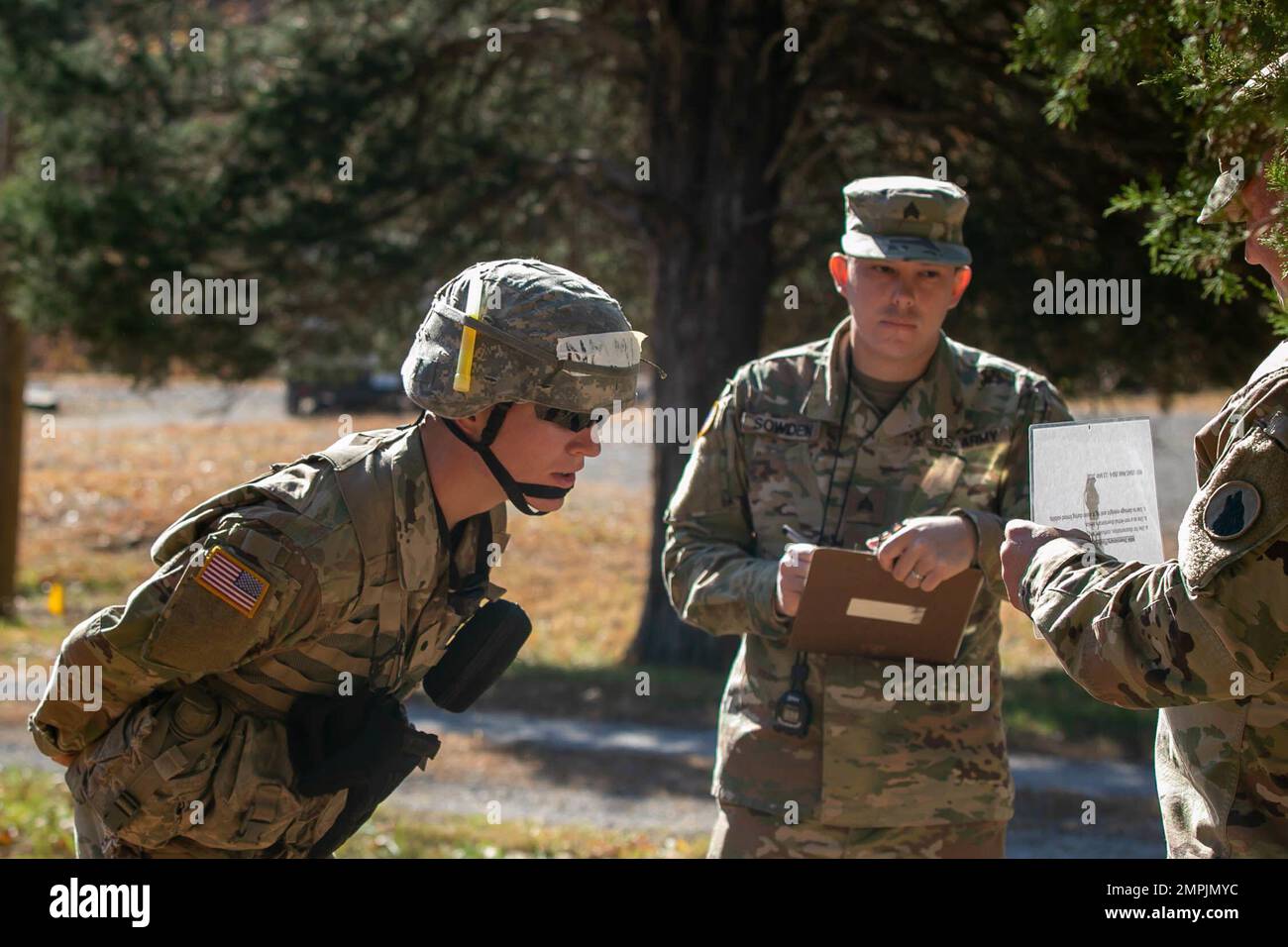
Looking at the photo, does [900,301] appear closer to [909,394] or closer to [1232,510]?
[909,394]

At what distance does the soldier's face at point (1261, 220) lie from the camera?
8.27 ft

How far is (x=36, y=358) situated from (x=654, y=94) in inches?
699

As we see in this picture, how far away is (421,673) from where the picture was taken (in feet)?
9.86

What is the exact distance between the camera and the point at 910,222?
3.50 m

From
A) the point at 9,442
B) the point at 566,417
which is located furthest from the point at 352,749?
the point at 9,442

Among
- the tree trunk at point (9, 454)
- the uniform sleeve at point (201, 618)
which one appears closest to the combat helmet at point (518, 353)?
the uniform sleeve at point (201, 618)

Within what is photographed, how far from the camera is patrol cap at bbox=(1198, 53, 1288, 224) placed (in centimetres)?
250

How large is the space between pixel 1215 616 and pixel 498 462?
4.26ft

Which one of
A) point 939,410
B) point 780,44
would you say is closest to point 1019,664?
point 780,44

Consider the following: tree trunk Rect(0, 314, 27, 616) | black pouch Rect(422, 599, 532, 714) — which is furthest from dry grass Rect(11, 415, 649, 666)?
black pouch Rect(422, 599, 532, 714)

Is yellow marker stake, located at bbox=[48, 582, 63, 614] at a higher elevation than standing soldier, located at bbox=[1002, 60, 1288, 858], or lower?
lower

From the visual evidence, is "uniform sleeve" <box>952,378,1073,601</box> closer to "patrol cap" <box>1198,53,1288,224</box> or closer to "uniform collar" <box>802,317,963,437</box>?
"uniform collar" <box>802,317,963,437</box>

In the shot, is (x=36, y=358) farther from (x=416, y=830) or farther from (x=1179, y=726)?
(x=1179, y=726)
